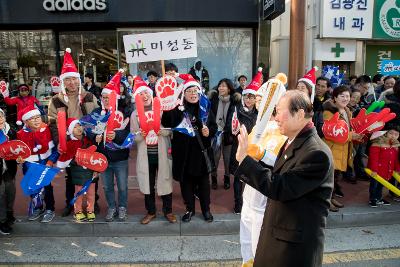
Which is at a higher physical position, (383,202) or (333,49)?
(333,49)

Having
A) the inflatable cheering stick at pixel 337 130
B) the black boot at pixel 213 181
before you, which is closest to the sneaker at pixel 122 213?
the black boot at pixel 213 181

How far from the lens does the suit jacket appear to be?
192 cm

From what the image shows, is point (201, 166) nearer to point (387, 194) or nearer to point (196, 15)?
point (387, 194)

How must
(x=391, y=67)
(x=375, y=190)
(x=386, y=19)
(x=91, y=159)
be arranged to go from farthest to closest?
(x=386, y=19) < (x=391, y=67) < (x=375, y=190) < (x=91, y=159)

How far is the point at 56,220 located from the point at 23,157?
2.98 ft

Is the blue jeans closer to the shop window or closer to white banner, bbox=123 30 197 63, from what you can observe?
white banner, bbox=123 30 197 63

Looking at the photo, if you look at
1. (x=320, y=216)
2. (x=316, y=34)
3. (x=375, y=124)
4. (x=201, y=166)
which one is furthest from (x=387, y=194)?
(x=316, y=34)

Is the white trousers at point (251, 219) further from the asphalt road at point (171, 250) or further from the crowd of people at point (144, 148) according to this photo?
the crowd of people at point (144, 148)

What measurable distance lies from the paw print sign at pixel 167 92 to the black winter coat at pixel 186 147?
0.11 metres

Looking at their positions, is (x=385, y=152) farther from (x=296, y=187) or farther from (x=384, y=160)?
(x=296, y=187)

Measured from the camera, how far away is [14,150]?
403 cm

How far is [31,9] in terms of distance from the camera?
32.8 feet

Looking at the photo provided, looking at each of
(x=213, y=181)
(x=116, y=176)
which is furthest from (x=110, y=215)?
(x=213, y=181)

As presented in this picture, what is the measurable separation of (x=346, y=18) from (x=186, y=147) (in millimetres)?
9651
